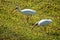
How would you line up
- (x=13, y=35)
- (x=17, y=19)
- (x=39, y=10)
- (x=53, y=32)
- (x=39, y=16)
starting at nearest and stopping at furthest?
(x=13, y=35) → (x=53, y=32) → (x=17, y=19) → (x=39, y=16) → (x=39, y=10)

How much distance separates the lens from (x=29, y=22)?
36.8ft

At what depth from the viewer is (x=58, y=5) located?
13.8m

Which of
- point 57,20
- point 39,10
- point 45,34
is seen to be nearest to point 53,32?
point 45,34

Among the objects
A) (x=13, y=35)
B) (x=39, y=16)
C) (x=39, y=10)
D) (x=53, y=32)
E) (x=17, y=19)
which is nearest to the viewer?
(x=13, y=35)

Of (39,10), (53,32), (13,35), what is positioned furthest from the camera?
(39,10)

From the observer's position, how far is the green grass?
980 cm

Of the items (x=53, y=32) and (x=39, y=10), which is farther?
(x=39, y=10)

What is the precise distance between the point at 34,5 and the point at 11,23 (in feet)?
10.0

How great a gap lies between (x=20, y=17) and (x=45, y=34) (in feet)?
6.44

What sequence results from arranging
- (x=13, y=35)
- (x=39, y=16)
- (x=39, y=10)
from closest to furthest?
1. (x=13, y=35)
2. (x=39, y=16)
3. (x=39, y=10)

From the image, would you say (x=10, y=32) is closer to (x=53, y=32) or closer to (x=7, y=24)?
(x=7, y=24)

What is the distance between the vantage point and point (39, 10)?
1302 cm

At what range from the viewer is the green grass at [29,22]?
386 inches

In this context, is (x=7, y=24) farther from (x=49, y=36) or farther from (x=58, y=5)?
(x=58, y=5)
